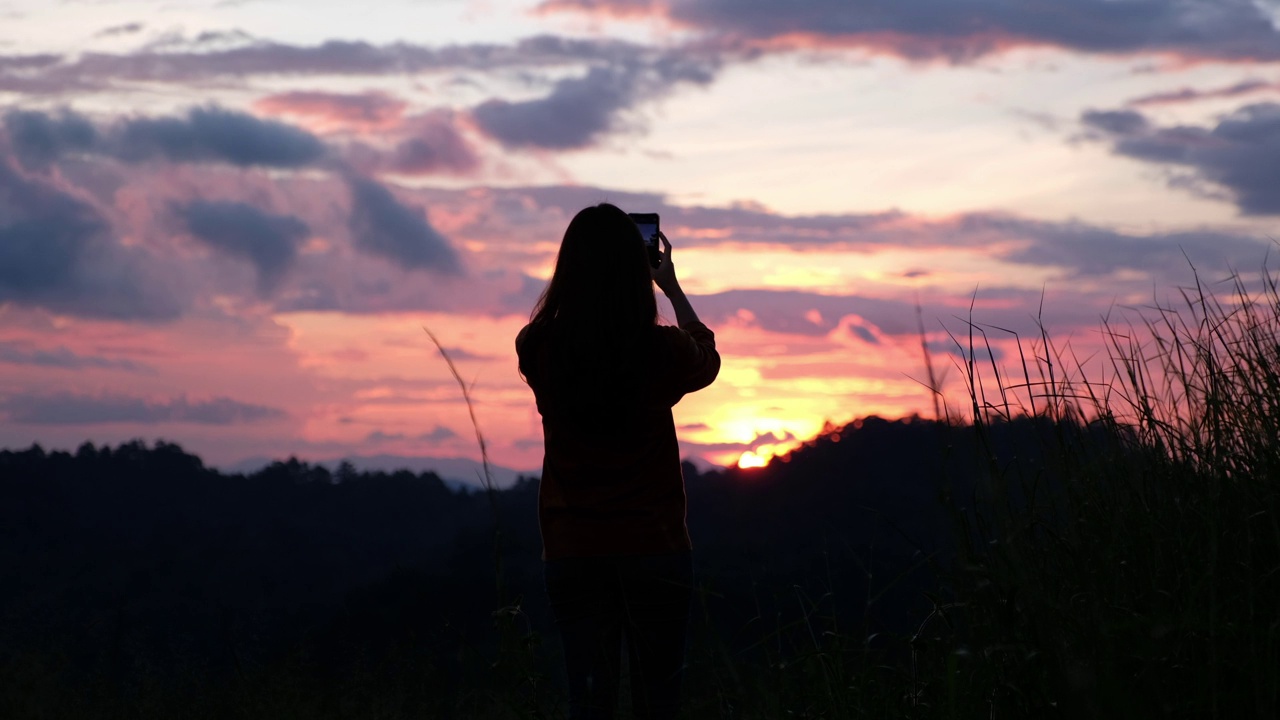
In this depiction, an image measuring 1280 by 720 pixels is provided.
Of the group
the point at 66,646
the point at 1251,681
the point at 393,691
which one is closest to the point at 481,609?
the point at 66,646

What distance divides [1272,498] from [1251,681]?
2.65ft

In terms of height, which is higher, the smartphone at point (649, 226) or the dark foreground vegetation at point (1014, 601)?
the smartphone at point (649, 226)

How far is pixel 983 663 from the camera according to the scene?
2.22m

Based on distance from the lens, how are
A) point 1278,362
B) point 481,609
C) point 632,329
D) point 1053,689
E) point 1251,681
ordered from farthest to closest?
point 481,609, point 1278,362, point 632,329, point 1053,689, point 1251,681

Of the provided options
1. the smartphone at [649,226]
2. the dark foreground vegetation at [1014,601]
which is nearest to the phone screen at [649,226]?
the smartphone at [649,226]

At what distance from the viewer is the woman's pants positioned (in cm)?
244

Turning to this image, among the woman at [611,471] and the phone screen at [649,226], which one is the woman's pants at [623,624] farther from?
the phone screen at [649,226]

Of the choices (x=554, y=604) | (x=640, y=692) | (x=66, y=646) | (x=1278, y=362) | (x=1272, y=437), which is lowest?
(x=66, y=646)

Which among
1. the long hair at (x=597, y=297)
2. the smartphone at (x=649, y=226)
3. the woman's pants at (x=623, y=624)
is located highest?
the smartphone at (x=649, y=226)

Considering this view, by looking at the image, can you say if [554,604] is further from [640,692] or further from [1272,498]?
[1272,498]

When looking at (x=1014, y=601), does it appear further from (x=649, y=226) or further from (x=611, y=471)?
(x=649, y=226)

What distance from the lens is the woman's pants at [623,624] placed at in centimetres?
244

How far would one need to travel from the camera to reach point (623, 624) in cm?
252

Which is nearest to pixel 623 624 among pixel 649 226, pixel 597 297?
pixel 597 297
